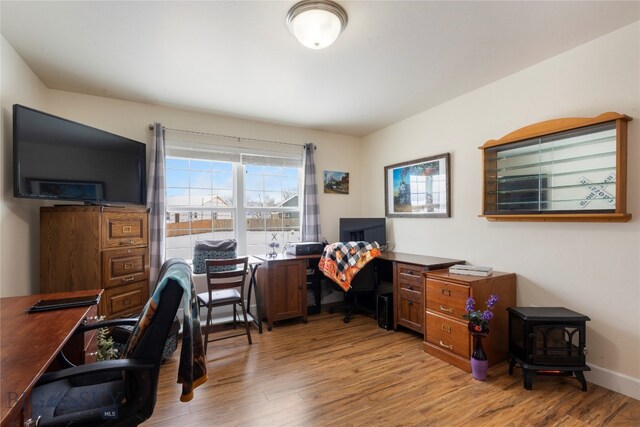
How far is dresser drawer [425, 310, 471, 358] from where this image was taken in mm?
2332

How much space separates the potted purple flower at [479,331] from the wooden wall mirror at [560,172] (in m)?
0.87

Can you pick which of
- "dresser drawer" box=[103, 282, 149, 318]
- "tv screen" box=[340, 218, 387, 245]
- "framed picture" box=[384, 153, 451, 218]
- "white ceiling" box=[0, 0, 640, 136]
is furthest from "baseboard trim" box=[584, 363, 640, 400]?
"dresser drawer" box=[103, 282, 149, 318]

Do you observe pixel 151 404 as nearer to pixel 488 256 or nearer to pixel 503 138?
pixel 488 256

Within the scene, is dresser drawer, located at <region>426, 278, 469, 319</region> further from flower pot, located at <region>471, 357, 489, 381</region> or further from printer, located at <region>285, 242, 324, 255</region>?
printer, located at <region>285, 242, 324, 255</region>

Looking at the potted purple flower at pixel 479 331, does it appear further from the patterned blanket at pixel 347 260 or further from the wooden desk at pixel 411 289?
the patterned blanket at pixel 347 260

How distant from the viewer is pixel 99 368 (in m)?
1.00

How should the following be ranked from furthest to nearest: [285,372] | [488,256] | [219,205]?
[219,205] < [488,256] < [285,372]

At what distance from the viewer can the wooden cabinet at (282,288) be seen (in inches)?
126

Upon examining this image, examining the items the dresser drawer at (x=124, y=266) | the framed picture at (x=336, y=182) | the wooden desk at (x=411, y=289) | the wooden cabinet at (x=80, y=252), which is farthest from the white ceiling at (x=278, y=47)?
the wooden desk at (x=411, y=289)

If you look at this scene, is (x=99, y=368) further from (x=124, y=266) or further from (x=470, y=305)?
(x=470, y=305)

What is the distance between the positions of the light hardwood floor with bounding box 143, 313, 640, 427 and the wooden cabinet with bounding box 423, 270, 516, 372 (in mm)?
111

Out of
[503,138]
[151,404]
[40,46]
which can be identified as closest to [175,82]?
[40,46]

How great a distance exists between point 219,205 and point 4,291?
1.98m

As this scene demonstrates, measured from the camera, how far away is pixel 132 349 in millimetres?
1099
